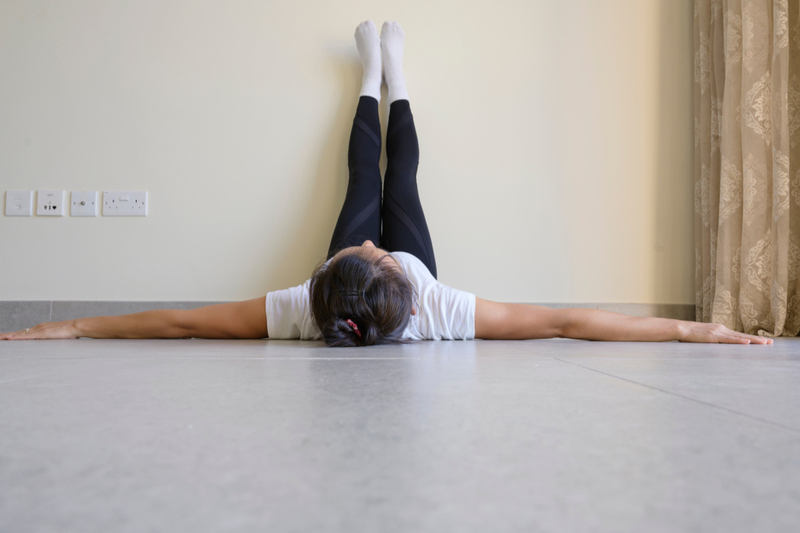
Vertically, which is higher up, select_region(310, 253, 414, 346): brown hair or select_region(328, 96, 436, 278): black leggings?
select_region(328, 96, 436, 278): black leggings

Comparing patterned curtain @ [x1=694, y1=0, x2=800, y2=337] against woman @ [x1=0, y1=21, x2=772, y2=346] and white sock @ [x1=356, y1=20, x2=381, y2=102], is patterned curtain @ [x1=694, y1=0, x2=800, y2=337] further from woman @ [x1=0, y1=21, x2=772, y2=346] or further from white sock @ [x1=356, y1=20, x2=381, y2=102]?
white sock @ [x1=356, y1=20, x2=381, y2=102]

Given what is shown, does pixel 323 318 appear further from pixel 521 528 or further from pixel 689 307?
pixel 689 307

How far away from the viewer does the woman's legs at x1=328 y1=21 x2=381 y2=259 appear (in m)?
1.82

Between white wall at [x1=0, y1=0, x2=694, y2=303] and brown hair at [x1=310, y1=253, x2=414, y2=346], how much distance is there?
3.10ft

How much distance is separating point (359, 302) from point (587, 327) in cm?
62

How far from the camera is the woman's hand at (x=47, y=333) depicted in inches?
50.2

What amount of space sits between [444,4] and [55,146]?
6.00 ft

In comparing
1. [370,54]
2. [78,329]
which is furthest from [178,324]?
[370,54]

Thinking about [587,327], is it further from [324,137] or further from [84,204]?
[84,204]

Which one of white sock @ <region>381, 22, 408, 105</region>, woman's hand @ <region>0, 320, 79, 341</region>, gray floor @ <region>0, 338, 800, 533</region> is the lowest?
woman's hand @ <region>0, 320, 79, 341</region>

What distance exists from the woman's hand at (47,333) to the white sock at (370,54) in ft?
4.50

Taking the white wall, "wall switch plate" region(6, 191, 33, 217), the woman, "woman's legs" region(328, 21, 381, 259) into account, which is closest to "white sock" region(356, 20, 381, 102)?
"woman's legs" region(328, 21, 381, 259)

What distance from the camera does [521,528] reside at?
0.58 feet

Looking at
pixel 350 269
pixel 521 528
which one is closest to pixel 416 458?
pixel 521 528
